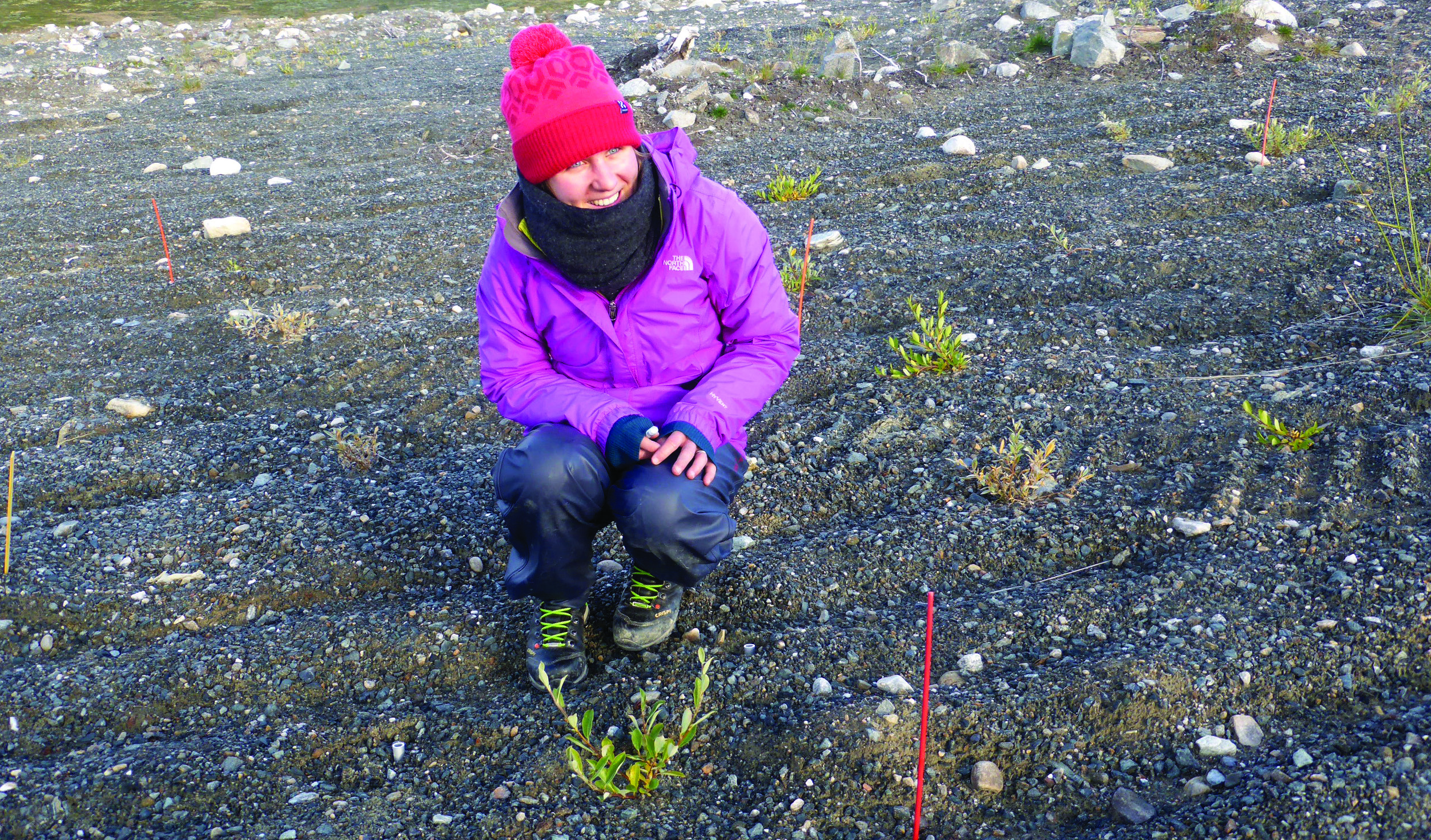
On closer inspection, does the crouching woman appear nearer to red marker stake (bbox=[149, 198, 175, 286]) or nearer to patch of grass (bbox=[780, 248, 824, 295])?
patch of grass (bbox=[780, 248, 824, 295])

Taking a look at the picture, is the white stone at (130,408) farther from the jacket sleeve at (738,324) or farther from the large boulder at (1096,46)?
the large boulder at (1096,46)

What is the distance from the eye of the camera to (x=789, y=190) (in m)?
6.09

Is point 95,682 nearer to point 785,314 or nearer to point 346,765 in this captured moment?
point 346,765

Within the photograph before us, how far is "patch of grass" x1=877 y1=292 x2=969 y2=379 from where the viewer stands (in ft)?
12.7

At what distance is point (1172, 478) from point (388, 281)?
406 cm

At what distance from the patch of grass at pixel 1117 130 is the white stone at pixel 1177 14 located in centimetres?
277

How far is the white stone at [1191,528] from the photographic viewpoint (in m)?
2.85

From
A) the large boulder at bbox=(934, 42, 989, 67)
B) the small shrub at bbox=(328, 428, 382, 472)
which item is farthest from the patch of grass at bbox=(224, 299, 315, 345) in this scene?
the large boulder at bbox=(934, 42, 989, 67)

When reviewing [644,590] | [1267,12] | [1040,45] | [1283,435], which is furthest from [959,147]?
[644,590]

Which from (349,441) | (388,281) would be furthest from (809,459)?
(388,281)

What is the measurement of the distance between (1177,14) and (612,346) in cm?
804

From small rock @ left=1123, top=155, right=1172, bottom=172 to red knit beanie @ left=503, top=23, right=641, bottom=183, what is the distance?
4.21 meters

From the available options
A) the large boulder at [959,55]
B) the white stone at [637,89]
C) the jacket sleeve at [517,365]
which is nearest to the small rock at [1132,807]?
the jacket sleeve at [517,365]

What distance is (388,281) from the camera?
5.34 meters
